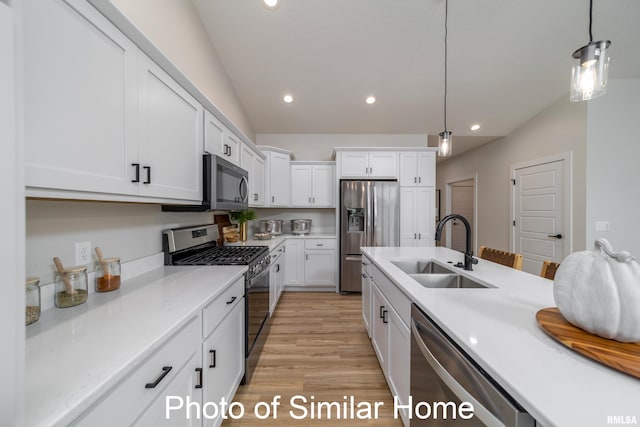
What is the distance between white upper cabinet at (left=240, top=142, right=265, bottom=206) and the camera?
282 cm

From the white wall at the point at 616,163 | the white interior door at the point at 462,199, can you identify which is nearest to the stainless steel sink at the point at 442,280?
the white wall at the point at 616,163

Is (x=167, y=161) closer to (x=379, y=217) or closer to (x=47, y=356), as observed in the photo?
(x=47, y=356)

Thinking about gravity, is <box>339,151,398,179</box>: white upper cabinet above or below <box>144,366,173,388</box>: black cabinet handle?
above

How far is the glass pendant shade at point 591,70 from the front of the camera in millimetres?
1172

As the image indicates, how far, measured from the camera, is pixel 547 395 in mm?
529

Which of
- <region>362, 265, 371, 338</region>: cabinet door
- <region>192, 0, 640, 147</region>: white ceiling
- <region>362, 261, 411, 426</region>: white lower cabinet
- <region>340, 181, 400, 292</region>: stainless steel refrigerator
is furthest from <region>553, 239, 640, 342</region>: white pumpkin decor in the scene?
<region>340, 181, 400, 292</region>: stainless steel refrigerator

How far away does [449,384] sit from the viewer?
0.81 meters

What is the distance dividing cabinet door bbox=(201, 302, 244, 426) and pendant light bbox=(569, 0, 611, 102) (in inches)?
86.9

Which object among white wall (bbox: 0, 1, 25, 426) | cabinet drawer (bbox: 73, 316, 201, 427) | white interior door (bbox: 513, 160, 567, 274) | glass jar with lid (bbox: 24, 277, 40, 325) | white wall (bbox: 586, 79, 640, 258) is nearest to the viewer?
white wall (bbox: 0, 1, 25, 426)

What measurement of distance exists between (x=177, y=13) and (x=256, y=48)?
37.8 inches

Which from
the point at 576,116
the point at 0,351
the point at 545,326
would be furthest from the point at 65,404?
the point at 576,116

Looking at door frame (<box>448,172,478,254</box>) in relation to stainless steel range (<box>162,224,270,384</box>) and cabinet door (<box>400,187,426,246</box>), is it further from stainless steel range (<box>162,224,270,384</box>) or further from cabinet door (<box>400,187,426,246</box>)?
stainless steel range (<box>162,224,270,384</box>)

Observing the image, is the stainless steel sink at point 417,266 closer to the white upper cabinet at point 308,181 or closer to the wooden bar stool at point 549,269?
the wooden bar stool at point 549,269

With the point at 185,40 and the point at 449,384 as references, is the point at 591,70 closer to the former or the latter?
the point at 449,384
